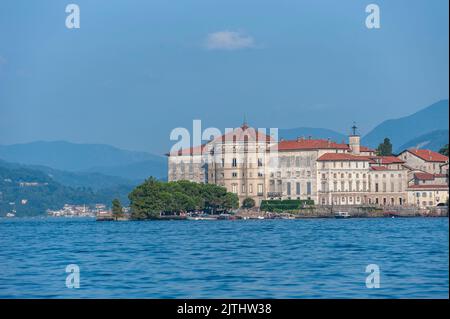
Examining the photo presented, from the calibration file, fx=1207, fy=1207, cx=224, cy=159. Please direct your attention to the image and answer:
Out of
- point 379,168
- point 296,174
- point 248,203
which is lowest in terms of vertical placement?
point 248,203

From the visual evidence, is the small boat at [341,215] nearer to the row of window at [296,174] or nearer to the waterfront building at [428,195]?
the row of window at [296,174]

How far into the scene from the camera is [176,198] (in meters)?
115

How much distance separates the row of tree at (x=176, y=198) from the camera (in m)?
115

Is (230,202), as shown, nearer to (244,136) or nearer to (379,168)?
(244,136)

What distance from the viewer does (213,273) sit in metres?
34.9

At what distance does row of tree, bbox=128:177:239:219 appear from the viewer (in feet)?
378

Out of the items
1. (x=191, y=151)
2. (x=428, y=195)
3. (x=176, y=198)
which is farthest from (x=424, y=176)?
(x=176, y=198)

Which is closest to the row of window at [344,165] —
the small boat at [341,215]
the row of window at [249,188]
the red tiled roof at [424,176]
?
the red tiled roof at [424,176]

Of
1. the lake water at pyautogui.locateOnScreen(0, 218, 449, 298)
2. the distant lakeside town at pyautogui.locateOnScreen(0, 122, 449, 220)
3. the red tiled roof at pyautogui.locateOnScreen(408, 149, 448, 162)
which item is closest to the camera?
the lake water at pyautogui.locateOnScreen(0, 218, 449, 298)

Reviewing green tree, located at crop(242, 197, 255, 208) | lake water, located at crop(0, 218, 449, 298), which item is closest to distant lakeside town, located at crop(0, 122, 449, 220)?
green tree, located at crop(242, 197, 255, 208)

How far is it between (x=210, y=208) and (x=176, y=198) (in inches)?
248

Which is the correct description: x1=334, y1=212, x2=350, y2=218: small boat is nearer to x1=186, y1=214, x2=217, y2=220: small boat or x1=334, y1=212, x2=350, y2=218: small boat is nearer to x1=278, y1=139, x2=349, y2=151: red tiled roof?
x1=278, y1=139, x2=349, y2=151: red tiled roof

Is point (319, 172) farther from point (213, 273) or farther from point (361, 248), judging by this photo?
point (213, 273)

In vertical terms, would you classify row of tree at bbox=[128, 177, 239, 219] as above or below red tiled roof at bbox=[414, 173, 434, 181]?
below
